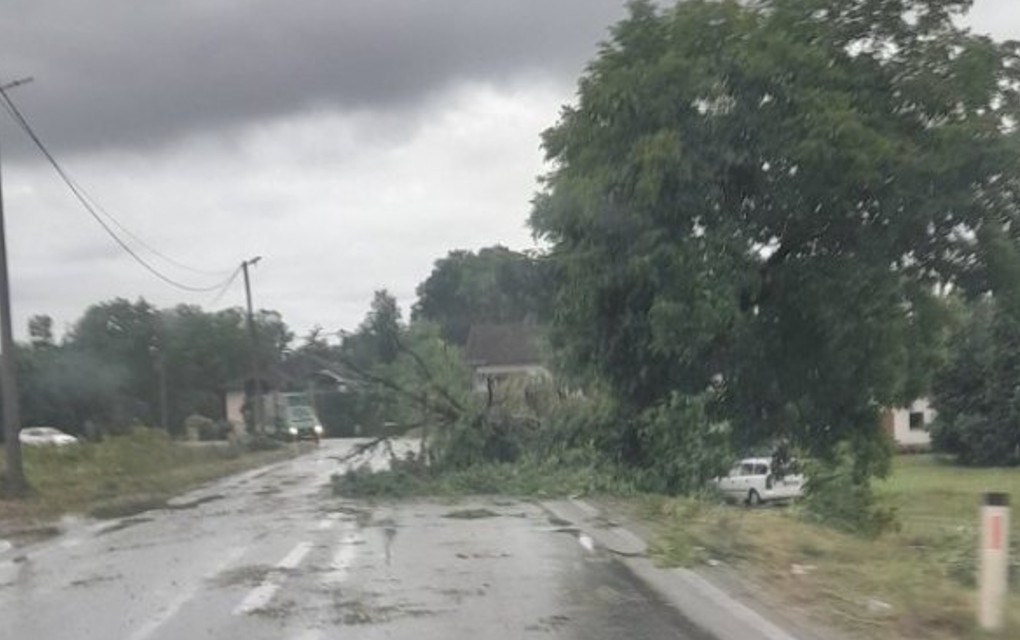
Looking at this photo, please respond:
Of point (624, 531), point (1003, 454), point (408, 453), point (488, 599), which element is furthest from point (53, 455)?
point (1003, 454)

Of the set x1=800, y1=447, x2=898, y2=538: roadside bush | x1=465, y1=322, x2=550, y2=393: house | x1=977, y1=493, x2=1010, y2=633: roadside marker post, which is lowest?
x1=800, y1=447, x2=898, y2=538: roadside bush

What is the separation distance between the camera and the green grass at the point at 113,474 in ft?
71.4

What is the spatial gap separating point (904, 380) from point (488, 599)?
13197 mm

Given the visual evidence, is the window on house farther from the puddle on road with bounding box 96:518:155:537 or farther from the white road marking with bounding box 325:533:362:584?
the white road marking with bounding box 325:533:362:584

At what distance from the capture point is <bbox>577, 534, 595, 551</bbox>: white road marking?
1359 centimetres

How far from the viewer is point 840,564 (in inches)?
437

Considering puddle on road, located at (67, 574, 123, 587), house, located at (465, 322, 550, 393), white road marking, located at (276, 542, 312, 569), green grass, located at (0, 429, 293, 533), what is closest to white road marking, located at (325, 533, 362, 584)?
white road marking, located at (276, 542, 312, 569)

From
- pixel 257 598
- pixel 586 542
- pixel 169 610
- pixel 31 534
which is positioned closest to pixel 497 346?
pixel 31 534

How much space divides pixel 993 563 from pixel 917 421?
65.1m

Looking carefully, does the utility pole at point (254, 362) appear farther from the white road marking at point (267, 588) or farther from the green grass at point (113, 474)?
the white road marking at point (267, 588)

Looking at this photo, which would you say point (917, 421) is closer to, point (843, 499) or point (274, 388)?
point (274, 388)

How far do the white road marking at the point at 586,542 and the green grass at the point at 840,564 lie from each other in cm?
77

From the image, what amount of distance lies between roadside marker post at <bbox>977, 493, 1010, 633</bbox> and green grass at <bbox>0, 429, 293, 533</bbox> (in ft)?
47.8

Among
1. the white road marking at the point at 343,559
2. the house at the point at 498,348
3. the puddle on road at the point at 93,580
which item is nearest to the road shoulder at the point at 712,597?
the white road marking at the point at 343,559
